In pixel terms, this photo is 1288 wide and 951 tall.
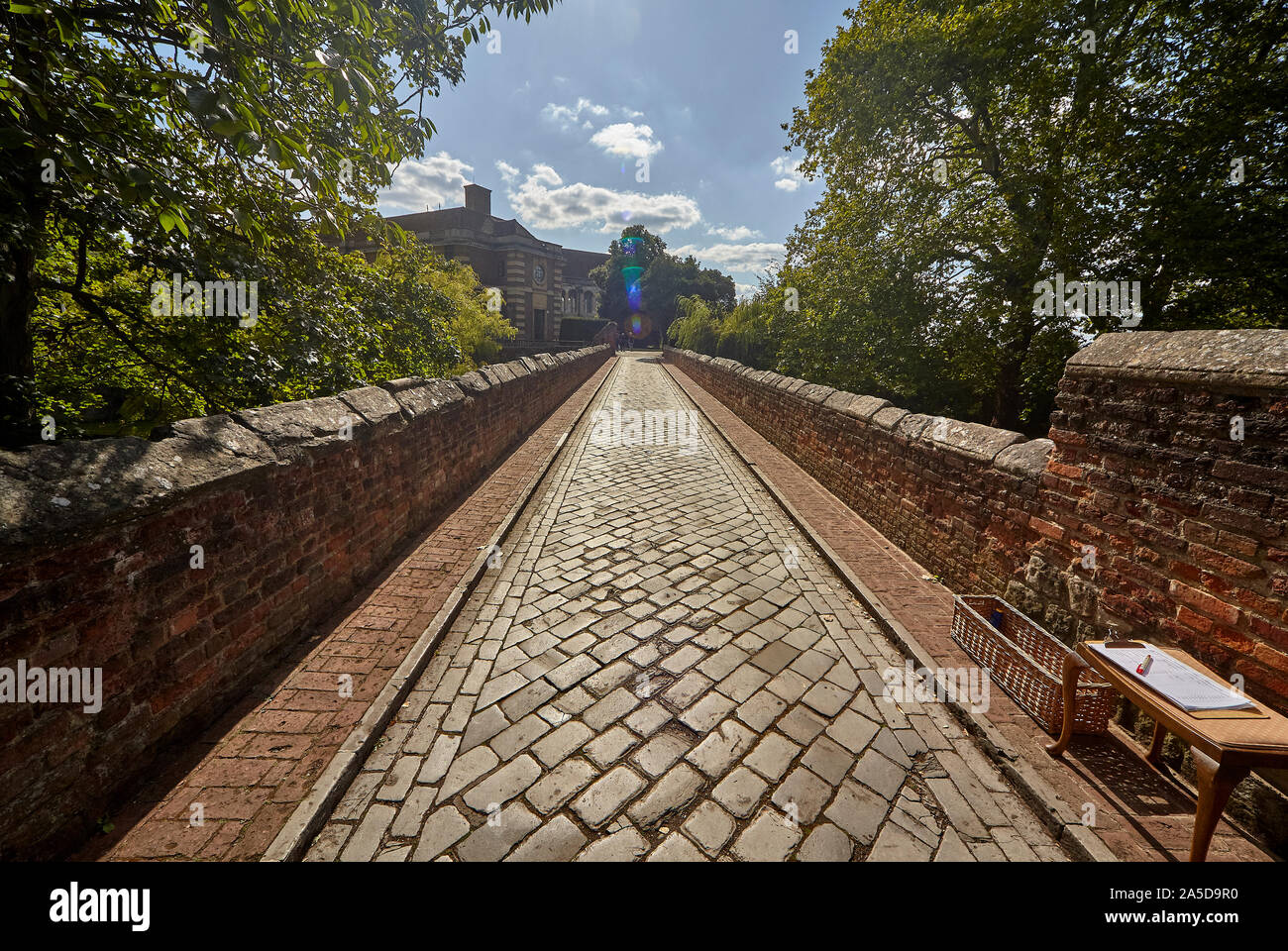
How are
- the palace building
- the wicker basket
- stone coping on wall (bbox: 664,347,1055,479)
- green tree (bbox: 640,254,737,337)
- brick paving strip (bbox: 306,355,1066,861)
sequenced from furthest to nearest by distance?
1. green tree (bbox: 640,254,737,337)
2. the palace building
3. stone coping on wall (bbox: 664,347,1055,479)
4. the wicker basket
5. brick paving strip (bbox: 306,355,1066,861)

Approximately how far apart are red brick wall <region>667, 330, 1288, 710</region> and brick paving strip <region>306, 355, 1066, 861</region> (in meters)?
1.23

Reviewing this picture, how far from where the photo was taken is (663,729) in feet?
9.16

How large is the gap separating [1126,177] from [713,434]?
27.7 feet

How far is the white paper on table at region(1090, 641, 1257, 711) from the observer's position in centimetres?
208

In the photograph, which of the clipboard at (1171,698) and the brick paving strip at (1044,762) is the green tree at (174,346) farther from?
the clipboard at (1171,698)

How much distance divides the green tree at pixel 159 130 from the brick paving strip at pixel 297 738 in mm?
2338

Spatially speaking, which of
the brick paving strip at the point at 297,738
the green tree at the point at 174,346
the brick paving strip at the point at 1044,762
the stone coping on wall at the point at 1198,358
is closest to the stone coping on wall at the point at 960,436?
the stone coping on wall at the point at 1198,358

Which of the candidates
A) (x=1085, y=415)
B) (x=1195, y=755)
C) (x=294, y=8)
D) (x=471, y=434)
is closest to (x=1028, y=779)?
(x=1195, y=755)

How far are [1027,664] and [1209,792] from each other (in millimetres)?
1098

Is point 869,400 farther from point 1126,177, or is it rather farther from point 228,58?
point 228,58

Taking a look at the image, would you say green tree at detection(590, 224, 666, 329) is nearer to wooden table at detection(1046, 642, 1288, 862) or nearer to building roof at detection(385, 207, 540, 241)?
building roof at detection(385, 207, 540, 241)

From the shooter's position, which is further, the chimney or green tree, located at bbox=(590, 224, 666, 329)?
green tree, located at bbox=(590, 224, 666, 329)

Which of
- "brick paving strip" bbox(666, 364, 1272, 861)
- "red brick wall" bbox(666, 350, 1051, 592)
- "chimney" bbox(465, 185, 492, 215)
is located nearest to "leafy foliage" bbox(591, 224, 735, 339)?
"chimney" bbox(465, 185, 492, 215)

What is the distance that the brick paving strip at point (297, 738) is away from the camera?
206 cm
